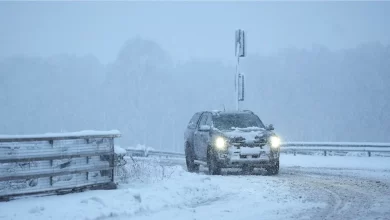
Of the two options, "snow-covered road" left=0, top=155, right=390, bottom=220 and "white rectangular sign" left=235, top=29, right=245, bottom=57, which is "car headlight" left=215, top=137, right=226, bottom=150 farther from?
"white rectangular sign" left=235, top=29, right=245, bottom=57

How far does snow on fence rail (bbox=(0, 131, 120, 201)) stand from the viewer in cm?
952

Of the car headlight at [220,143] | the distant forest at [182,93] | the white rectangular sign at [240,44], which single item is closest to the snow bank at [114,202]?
the car headlight at [220,143]

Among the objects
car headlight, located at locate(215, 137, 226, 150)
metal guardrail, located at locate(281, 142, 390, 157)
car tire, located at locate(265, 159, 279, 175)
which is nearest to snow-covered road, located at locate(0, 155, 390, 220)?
car headlight, located at locate(215, 137, 226, 150)

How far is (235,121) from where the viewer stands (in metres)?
17.8

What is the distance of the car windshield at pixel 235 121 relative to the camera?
17438 millimetres

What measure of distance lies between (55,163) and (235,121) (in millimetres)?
8435

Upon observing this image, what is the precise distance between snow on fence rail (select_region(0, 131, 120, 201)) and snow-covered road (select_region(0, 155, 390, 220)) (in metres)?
0.34

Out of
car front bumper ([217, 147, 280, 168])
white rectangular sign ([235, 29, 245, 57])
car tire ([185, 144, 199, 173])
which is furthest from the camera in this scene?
white rectangular sign ([235, 29, 245, 57])

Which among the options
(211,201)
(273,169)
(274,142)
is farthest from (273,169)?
(211,201)

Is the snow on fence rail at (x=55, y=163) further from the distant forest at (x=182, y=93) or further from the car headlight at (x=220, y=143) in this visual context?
the distant forest at (x=182, y=93)

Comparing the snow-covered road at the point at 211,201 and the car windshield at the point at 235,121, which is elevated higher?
the car windshield at the point at 235,121

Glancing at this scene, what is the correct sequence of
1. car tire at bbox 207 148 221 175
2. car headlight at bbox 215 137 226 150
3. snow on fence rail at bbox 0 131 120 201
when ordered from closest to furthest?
1. snow on fence rail at bbox 0 131 120 201
2. car headlight at bbox 215 137 226 150
3. car tire at bbox 207 148 221 175

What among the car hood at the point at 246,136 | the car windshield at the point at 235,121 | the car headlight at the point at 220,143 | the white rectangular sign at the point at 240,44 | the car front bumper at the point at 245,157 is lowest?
the car front bumper at the point at 245,157

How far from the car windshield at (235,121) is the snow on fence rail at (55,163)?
6528mm
